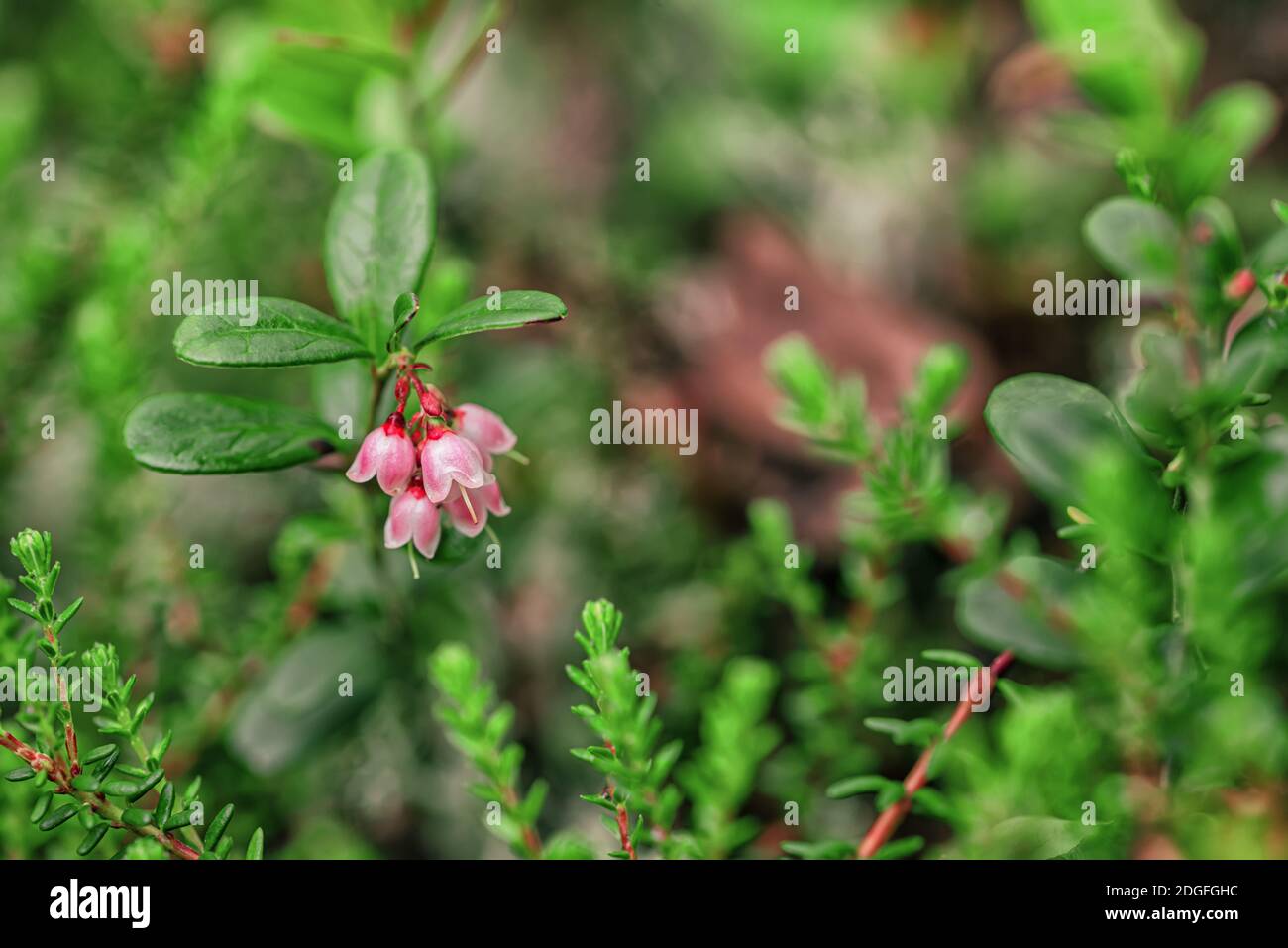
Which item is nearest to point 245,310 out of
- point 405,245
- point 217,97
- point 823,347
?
point 405,245

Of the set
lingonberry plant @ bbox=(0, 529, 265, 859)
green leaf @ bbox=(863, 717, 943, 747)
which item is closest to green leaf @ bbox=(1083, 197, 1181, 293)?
green leaf @ bbox=(863, 717, 943, 747)

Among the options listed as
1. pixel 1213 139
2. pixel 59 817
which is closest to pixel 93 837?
pixel 59 817

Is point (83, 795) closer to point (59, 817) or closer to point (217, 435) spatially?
point (59, 817)

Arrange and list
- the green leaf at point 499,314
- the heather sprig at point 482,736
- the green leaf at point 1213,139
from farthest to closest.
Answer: the green leaf at point 1213,139 → the heather sprig at point 482,736 → the green leaf at point 499,314

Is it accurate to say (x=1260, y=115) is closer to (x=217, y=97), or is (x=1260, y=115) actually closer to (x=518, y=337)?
(x=518, y=337)

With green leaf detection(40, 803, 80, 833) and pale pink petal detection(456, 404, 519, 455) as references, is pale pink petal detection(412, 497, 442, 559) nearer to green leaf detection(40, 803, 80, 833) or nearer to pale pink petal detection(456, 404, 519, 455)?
pale pink petal detection(456, 404, 519, 455)

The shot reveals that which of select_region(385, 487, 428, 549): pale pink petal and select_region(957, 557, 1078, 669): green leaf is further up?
select_region(385, 487, 428, 549): pale pink petal

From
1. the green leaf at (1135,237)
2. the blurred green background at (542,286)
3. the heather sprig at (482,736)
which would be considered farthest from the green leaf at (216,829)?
the green leaf at (1135,237)

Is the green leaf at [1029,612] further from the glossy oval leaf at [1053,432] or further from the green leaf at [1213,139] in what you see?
the green leaf at [1213,139]
